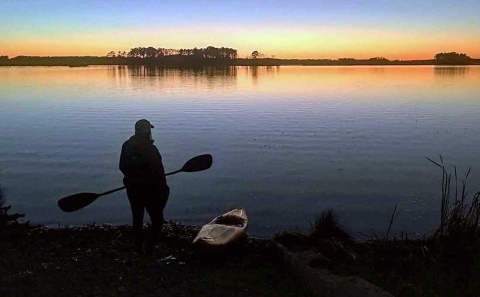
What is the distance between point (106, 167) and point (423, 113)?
18.6 metres

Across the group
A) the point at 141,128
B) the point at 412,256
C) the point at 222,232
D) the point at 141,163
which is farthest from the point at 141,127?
the point at 412,256

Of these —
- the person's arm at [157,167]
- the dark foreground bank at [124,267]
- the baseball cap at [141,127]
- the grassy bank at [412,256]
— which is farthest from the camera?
the person's arm at [157,167]

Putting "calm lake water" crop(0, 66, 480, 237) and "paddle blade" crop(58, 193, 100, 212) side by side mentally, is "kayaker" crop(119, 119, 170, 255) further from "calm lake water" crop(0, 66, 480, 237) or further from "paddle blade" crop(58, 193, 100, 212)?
"calm lake water" crop(0, 66, 480, 237)

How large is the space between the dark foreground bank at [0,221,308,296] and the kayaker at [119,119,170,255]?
82 centimetres

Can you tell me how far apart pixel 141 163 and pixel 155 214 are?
948mm

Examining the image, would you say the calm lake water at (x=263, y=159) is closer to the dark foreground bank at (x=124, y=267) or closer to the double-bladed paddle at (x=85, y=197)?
the dark foreground bank at (x=124, y=267)

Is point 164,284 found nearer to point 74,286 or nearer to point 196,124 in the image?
point 74,286

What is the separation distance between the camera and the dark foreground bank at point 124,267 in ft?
20.0

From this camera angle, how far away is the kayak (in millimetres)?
7473

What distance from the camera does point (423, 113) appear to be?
2503cm

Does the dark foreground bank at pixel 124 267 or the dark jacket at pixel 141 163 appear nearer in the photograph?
the dark foreground bank at pixel 124 267

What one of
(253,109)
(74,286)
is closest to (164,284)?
(74,286)

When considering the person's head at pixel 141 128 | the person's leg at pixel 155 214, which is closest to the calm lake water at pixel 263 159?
the person's leg at pixel 155 214

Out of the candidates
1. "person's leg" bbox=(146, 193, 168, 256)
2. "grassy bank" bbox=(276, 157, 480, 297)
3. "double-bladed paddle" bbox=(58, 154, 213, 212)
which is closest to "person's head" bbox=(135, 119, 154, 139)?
"person's leg" bbox=(146, 193, 168, 256)
